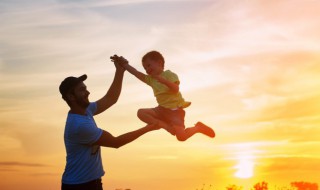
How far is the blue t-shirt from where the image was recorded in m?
7.92

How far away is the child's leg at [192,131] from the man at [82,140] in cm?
112

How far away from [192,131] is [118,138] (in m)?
2.27

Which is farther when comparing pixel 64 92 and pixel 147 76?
pixel 147 76

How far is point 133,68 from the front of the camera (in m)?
9.52

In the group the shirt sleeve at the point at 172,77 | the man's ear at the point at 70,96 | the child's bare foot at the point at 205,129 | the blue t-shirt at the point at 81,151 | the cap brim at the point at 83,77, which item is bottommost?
the blue t-shirt at the point at 81,151

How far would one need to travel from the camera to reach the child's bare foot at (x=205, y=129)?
33.6 ft

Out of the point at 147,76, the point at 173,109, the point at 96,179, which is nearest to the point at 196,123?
the point at 173,109

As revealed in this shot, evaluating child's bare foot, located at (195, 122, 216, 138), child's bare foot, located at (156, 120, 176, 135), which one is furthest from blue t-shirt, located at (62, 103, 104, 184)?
child's bare foot, located at (195, 122, 216, 138)

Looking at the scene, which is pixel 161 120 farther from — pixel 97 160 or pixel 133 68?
pixel 97 160

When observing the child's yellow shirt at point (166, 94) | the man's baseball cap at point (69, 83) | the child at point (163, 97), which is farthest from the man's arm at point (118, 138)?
the child's yellow shirt at point (166, 94)

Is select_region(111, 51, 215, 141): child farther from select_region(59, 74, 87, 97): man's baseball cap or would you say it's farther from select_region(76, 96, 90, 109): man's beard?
select_region(76, 96, 90, 109): man's beard

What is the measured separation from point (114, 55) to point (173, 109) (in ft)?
5.56

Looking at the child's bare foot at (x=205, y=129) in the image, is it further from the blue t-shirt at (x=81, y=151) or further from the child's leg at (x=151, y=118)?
the blue t-shirt at (x=81, y=151)

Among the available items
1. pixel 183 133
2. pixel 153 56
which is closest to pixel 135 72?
pixel 153 56
